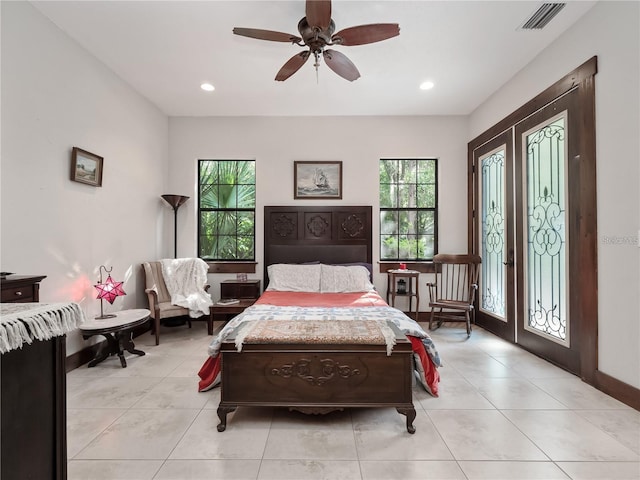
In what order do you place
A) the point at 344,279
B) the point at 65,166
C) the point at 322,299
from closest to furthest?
1. the point at 65,166
2. the point at 322,299
3. the point at 344,279

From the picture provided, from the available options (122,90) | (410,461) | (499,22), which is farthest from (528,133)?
(122,90)

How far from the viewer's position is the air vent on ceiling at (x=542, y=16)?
258cm

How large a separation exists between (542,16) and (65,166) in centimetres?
440

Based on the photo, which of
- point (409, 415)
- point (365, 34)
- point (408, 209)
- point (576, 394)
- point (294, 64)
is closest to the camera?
point (409, 415)

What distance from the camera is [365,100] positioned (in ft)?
14.2

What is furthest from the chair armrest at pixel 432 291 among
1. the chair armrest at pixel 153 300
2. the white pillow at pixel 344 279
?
the chair armrest at pixel 153 300

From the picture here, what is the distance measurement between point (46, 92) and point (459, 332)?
511 cm

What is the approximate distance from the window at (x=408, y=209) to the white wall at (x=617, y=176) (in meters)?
2.42

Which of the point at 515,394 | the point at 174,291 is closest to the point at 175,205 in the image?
the point at 174,291

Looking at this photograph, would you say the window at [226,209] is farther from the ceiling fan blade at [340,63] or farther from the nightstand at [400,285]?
the ceiling fan blade at [340,63]

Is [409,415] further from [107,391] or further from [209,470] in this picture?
[107,391]

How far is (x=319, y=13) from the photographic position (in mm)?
2223

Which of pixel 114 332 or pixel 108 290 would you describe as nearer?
pixel 114 332

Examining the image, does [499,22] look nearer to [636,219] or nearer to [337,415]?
[636,219]
